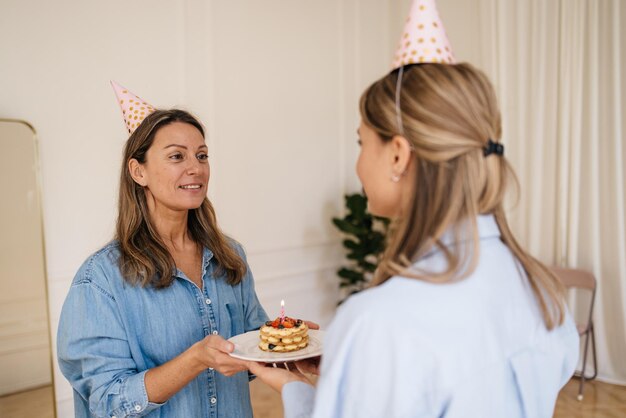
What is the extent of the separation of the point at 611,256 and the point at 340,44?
282 cm

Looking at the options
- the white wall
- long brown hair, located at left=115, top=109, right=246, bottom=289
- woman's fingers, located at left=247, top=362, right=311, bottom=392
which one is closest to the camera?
woman's fingers, located at left=247, top=362, right=311, bottom=392

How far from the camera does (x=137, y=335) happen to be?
→ 5.27 ft

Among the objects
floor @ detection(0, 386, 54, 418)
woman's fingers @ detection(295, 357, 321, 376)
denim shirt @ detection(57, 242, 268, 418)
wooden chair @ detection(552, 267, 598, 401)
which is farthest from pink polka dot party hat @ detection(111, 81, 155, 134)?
wooden chair @ detection(552, 267, 598, 401)

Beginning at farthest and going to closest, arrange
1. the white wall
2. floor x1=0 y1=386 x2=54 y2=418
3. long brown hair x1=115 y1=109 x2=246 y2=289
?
the white wall < floor x1=0 y1=386 x2=54 y2=418 < long brown hair x1=115 y1=109 x2=246 y2=289

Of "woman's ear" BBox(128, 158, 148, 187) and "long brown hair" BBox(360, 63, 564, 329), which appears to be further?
"woman's ear" BBox(128, 158, 148, 187)

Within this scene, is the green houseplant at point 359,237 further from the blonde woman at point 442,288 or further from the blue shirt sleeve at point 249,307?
the blonde woman at point 442,288

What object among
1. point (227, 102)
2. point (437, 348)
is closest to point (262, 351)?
point (437, 348)

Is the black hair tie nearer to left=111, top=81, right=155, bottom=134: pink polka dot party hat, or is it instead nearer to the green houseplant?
left=111, top=81, right=155, bottom=134: pink polka dot party hat

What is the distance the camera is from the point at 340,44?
5.10 meters

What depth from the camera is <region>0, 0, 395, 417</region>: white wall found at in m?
3.32

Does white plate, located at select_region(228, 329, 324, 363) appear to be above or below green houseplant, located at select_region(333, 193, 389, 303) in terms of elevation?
above

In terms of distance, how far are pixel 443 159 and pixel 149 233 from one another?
3.54 feet

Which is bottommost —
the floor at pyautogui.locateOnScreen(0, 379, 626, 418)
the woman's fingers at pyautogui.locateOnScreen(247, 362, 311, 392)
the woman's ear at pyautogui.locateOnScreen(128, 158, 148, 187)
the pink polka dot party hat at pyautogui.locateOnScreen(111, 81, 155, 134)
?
the floor at pyautogui.locateOnScreen(0, 379, 626, 418)

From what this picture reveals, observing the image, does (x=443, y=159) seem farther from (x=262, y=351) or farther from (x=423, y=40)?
(x=262, y=351)
